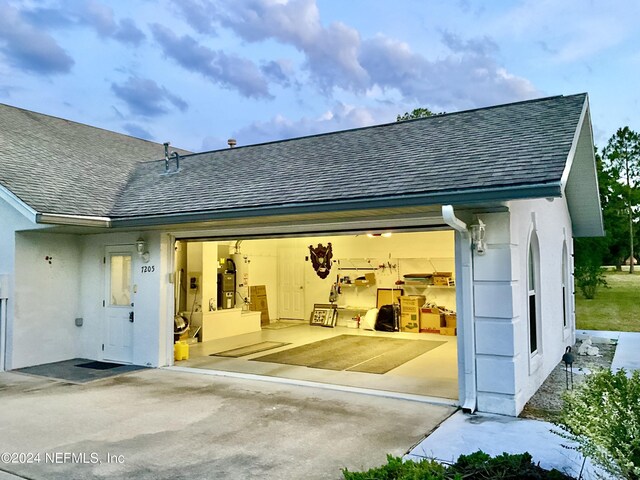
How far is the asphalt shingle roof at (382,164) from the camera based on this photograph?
5453 millimetres

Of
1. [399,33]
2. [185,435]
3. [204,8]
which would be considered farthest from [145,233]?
[399,33]

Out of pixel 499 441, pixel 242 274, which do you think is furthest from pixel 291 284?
pixel 499 441

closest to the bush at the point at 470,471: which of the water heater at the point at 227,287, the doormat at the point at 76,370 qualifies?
the doormat at the point at 76,370

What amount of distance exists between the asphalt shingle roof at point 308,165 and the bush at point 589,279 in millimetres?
13399

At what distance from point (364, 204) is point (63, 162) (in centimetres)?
703

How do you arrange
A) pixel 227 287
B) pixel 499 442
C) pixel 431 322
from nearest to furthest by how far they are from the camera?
1. pixel 499 442
2. pixel 431 322
3. pixel 227 287

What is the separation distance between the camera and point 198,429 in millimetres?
4844

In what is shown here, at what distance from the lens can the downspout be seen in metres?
5.40

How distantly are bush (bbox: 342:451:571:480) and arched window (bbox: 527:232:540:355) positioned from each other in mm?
3474

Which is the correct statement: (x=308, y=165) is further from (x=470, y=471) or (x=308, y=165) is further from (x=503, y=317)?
(x=470, y=471)

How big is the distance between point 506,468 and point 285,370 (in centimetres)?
505

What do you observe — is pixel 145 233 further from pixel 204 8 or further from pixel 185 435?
pixel 204 8

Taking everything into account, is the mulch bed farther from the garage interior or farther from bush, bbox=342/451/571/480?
the garage interior

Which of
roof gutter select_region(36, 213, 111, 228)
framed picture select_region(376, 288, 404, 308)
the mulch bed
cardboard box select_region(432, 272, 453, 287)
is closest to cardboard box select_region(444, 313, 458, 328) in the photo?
cardboard box select_region(432, 272, 453, 287)
